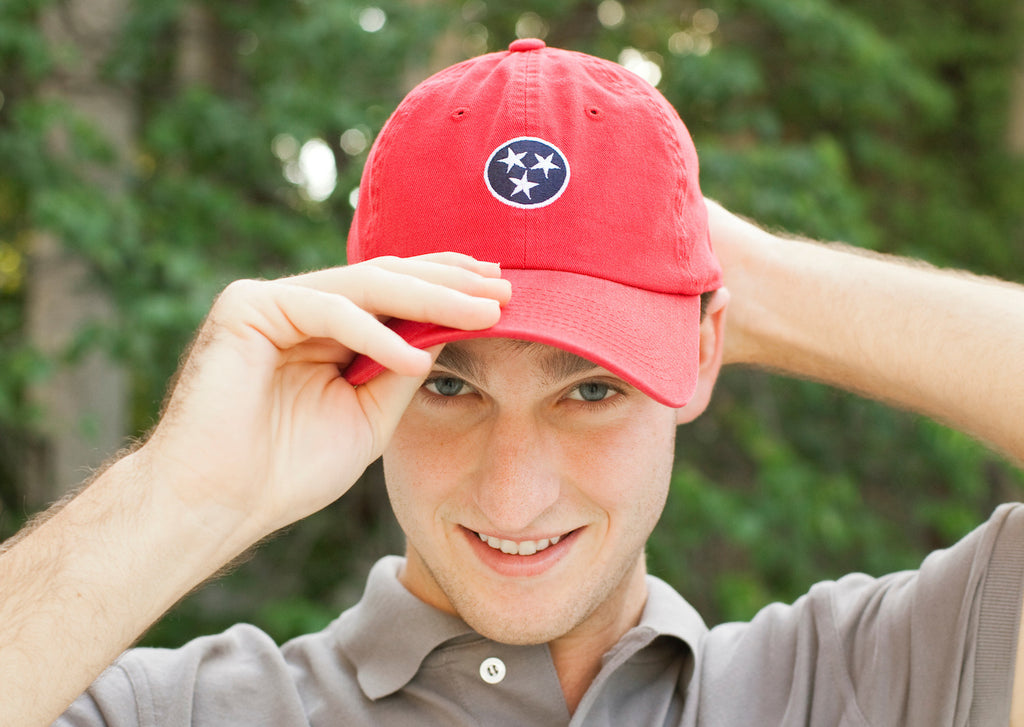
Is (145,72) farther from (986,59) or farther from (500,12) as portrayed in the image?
(986,59)

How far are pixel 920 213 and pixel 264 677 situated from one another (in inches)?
183

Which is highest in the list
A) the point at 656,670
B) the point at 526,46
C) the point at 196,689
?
the point at 526,46

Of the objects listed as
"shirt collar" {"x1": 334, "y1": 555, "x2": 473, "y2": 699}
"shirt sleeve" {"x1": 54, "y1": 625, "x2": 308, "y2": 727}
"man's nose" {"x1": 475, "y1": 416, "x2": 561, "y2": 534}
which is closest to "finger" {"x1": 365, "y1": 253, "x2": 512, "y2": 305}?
"man's nose" {"x1": 475, "y1": 416, "x2": 561, "y2": 534}

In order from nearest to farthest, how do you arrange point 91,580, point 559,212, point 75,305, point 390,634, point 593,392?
point 91,580 < point 559,212 < point 593,392 < point 390,634 < point 75,305

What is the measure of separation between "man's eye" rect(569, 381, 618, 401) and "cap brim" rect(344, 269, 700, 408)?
130mm

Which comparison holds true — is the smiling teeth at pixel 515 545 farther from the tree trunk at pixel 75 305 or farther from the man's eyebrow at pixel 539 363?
the tree trunk at pixel 75 305

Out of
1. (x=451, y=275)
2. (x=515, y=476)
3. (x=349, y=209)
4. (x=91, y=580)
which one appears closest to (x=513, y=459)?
(x=515, y=476)

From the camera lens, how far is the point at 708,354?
5.13 ft

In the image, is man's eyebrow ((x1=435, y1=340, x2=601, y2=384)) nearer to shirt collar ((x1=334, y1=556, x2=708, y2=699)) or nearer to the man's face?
the man's face

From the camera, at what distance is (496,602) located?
1.42 metres

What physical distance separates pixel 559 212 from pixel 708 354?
40 centimetres

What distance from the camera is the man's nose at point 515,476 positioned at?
1344 mm

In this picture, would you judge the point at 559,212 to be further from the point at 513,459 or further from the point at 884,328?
the point at 884,328

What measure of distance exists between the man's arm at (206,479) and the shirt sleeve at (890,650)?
2.21ft
